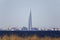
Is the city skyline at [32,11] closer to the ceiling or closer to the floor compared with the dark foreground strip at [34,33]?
closer to the ceiling

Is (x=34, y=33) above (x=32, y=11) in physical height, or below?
below

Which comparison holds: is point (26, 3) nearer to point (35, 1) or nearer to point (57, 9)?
point (35, 1)

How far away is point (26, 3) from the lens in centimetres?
157

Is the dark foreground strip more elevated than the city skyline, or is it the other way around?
the city skyline

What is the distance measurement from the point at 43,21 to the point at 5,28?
690mm

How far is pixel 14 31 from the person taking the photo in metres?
1.56

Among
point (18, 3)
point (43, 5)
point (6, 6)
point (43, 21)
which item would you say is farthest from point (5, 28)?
point (43, 5)

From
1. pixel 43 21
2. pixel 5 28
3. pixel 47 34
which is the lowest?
pixel 47 34

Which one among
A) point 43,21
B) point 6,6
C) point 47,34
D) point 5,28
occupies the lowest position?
point 47,34

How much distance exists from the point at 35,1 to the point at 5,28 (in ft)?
2.38

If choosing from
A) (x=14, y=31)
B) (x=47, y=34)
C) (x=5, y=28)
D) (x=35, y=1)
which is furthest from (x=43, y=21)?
(x=5, y=28)

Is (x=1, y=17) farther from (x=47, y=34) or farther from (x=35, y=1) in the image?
(x=47, y=34)

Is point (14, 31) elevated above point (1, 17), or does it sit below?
below

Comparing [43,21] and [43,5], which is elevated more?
[43,5]
